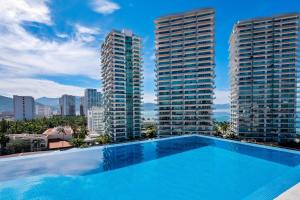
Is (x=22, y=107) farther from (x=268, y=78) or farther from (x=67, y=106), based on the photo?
(x=268, y=78)

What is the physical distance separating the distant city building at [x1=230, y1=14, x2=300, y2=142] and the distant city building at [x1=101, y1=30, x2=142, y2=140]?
20.8 metres

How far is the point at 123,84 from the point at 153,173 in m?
34.2

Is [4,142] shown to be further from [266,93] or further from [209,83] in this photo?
[266,93]

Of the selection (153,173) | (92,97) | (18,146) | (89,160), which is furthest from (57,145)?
(92,97)

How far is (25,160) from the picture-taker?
11.2 meters

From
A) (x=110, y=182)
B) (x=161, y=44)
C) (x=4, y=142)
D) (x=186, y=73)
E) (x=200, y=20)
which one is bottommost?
(x=4, y=142)

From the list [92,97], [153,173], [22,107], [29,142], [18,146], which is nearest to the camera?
[153,173]

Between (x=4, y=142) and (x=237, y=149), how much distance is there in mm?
35549

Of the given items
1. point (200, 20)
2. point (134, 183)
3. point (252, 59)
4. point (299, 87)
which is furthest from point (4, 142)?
point (299, 87)

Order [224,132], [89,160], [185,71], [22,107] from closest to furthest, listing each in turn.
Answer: [89,160]
[185,71]
[224,132]
[22,107]

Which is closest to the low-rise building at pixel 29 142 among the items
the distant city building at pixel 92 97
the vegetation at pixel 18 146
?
the vegetation at pixel 18 146

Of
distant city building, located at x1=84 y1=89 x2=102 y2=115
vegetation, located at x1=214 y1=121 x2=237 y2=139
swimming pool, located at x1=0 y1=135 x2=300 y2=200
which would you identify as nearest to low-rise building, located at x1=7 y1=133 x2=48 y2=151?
swimming pool, located at x1=0 y1=135 x2=300 y2=200

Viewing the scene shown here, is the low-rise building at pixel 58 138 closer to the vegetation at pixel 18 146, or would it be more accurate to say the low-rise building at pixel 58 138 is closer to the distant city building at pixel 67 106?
the vegetation at pixel 18 146

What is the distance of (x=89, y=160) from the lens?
38.6 feet
